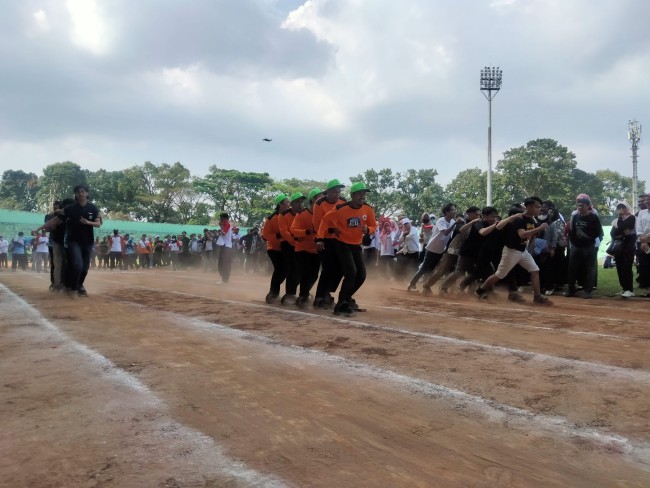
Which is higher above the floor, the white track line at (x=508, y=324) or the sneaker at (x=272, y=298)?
the sneaker at (x=272, y=298)

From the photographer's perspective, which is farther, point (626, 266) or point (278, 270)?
point (626, 266)

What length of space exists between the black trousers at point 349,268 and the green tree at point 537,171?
4210cm

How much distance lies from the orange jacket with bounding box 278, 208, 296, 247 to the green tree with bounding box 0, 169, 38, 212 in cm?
7282

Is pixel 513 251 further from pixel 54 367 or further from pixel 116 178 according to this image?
pixel 116 178

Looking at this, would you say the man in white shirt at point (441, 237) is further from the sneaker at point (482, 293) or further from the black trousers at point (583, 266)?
the black trousers at point (583, 266)

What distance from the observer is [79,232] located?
956cm

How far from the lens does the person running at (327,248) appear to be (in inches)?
294

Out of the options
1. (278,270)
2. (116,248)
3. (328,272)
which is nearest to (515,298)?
(328,272)

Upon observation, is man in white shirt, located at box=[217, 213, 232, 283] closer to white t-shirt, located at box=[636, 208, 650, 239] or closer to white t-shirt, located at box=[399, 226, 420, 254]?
white t-shirt, located at box=[399, 226, 420, 254]

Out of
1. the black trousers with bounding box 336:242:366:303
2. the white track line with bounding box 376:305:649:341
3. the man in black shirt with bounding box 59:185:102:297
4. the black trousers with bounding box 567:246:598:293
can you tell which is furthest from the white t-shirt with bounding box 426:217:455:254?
the man in black shirt with bounding box 59:185:102:297

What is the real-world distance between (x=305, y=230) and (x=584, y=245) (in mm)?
5184

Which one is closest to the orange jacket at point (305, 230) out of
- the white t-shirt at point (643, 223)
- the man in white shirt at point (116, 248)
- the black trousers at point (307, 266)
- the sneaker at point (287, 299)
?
the black trousers at point (307, 266)

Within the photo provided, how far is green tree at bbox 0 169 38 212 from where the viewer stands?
71312 mm

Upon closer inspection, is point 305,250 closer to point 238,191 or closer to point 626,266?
point 626,266
